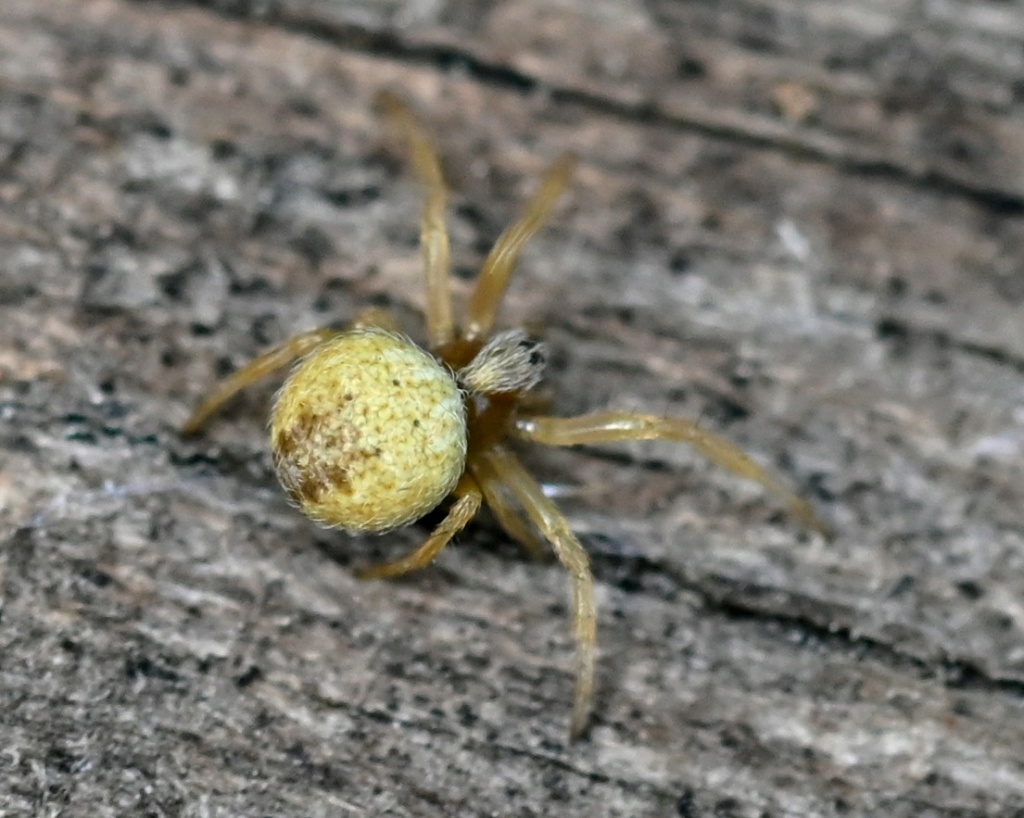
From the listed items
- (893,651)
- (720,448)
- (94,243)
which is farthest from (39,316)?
(893,651)

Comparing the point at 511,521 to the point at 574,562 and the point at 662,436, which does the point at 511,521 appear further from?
the point at 662,436

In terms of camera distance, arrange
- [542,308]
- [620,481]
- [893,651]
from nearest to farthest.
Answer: [893,651], [620,481], [542,308]

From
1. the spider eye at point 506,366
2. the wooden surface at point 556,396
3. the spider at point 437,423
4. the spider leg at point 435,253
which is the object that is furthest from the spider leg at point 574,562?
the spider leg at point 435,253

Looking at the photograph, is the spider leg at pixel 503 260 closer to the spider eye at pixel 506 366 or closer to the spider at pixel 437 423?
the spider at pixel 437 423

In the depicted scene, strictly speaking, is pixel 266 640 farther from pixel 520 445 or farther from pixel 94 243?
pixel 94 243

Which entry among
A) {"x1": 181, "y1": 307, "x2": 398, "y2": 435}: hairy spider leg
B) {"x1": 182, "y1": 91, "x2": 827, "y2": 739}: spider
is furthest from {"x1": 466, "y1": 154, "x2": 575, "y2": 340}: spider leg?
{"x1": 181, "y1": 307, "x2": 398, "y2": 435}: hairy spider leg

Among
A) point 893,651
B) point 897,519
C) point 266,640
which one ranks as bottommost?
point 266,640

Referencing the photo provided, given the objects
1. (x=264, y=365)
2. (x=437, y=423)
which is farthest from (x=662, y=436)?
(x=264, y=365)
